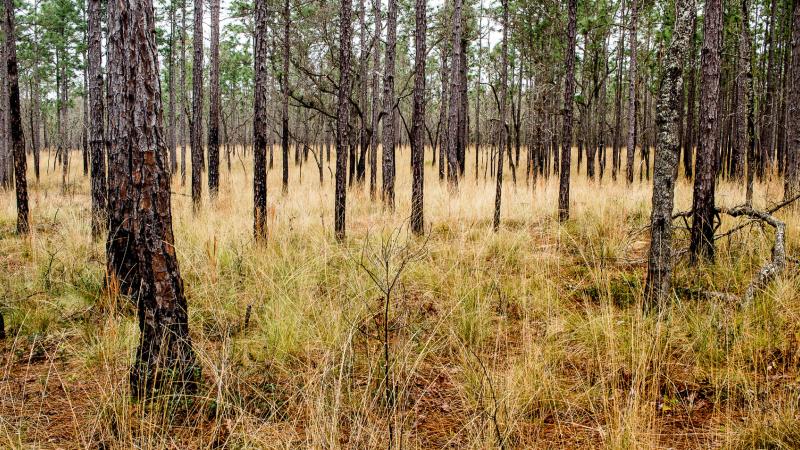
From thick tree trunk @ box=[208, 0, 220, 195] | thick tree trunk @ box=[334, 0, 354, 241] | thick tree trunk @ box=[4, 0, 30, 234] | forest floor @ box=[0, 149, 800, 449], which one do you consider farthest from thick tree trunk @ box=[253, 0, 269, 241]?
thick tree trunk @ box=[208, 0, 220, 195]

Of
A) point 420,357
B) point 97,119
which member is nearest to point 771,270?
point 420,357

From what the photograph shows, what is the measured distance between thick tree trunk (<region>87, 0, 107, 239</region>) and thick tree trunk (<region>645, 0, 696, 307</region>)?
712 centimetres

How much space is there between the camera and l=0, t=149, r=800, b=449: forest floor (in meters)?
2.57

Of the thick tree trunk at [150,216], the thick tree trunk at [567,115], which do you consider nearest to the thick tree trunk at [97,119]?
the thick tree trunk at [150,216]

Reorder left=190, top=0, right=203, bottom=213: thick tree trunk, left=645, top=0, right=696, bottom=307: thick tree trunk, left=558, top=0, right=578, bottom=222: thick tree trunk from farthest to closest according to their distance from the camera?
left=190, top=0, right=203, bottom=213: thick tree trunk
left=558, top=0, right=578, bottom=222: thick tree trunk
left=645, top=0, right=696, bottom=307: thick tree trunk

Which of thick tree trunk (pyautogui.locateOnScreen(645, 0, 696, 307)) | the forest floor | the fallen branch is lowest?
the forest floor

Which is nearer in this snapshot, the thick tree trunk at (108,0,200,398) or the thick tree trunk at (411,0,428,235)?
the thick tree trunk at (108,0,200,398)

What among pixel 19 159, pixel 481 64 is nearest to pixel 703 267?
pixel 19 159

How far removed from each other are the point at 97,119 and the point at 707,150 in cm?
829

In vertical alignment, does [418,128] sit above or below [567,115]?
below

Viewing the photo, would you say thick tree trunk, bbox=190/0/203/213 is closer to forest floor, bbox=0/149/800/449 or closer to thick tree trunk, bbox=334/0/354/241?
thick tree trunk, bbox=334/0/354/241

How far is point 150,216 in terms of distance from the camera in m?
2.89

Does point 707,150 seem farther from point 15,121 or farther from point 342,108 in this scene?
point 15,121

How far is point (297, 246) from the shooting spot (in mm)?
6738
